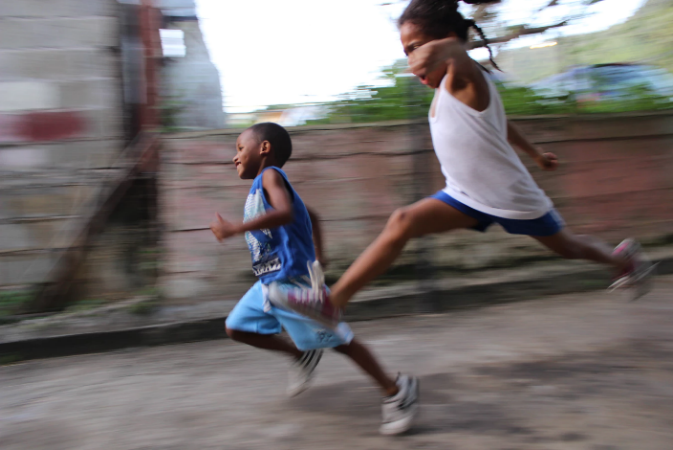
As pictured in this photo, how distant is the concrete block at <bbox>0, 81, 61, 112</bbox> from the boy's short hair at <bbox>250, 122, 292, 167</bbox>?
2506mm

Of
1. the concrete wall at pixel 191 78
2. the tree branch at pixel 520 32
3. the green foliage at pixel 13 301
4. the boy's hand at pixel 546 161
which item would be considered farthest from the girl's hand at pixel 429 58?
the green foliage at pixel 13 301

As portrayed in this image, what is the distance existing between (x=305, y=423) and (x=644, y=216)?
3.38 m

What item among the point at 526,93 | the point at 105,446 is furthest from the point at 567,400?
the point at 526,93

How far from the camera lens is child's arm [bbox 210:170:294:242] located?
7.06ft

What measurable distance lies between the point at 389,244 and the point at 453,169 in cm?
42

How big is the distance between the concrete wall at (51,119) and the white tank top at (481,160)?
2909 millimetres

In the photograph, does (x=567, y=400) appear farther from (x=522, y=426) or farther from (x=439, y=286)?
(x=439, y=286)

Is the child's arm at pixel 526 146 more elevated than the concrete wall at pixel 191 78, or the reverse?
the concrete wall at pixel 191 78

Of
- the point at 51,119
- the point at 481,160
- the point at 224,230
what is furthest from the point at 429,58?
the point at 51,119

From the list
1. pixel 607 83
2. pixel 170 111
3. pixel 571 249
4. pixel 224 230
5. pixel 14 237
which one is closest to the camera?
pixel 224 230

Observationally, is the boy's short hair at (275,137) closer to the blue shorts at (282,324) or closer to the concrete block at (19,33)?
the blue shorts at (282,324)

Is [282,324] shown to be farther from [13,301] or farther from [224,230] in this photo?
[13,301]

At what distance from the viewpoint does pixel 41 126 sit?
4230mm

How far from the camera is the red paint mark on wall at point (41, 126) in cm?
420
